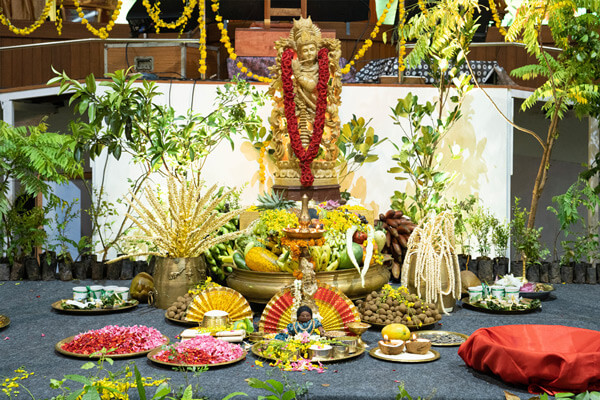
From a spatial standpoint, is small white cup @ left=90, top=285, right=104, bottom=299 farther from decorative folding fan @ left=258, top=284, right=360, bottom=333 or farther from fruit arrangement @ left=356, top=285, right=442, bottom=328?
fruit arrangement @ left=356, top=285, right=442, bottom=328

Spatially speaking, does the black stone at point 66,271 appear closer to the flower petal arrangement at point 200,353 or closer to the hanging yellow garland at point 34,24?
the flower petal arrangement at point 200,353

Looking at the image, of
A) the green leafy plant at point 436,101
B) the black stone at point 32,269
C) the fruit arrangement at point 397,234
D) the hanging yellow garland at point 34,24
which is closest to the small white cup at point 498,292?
the fruit arrangement at point 397,234

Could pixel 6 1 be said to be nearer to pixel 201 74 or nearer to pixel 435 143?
pixel 201 74

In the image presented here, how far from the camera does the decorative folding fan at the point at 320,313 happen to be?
150 inches

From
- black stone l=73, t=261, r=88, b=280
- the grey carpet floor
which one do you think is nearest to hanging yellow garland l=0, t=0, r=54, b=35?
black stone l=73, t=261, r=88, b=280

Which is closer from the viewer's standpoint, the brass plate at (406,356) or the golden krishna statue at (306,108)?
the brass plate at (406,356)

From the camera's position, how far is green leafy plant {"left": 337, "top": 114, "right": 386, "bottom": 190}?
6.70 meters

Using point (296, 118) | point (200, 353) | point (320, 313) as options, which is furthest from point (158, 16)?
point (200, 353)

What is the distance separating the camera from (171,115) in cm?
620

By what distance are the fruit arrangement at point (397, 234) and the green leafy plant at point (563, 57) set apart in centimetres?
123

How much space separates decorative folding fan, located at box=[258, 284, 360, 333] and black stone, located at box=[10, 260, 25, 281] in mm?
2817

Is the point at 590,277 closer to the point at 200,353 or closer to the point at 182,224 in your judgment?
the point at 182,224

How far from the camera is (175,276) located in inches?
176

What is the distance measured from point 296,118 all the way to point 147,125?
3.78 feet
